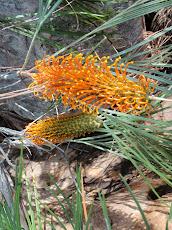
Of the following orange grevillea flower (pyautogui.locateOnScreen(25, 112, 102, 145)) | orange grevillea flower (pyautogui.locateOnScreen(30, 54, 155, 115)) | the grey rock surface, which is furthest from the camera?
the grey rock surface

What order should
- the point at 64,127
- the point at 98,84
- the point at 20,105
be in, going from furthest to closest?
the point at 20,105
the point at 64,127
the point at 98,84

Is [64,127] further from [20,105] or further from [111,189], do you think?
[20,105]

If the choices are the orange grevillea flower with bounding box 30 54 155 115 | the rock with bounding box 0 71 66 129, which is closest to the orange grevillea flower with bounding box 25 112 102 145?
the orange grevillea flower with bounding box 30 54 155 115

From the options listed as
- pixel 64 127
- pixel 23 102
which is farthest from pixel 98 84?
pixel 23 102

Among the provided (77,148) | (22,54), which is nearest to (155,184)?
(77,148)

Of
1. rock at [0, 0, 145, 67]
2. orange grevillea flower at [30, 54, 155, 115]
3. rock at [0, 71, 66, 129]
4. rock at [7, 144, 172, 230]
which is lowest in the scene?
rock at [7, 144, 172, 230]

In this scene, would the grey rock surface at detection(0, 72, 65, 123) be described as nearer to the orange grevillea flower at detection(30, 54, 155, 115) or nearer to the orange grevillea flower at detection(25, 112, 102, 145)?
the orange grevillea flower at detection(25, 112, 102, 145)

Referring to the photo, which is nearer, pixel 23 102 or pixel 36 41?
pixel 36 41

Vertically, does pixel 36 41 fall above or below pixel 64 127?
above
